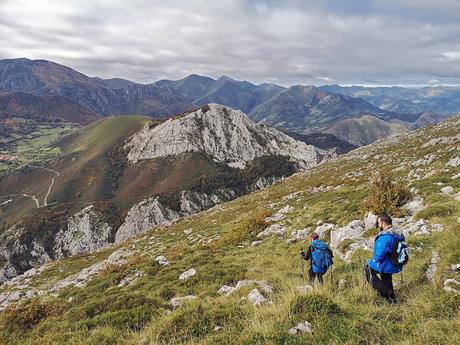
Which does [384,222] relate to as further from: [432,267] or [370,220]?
[370,220]

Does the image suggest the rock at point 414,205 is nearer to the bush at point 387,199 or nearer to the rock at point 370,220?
the bush at point 387,199

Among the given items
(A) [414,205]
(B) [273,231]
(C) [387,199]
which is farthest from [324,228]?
(B) [273,231]

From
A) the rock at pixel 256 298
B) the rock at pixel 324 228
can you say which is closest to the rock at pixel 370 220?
the rock at pixel 324 228

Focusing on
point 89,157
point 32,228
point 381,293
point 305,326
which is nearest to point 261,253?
point 381,293

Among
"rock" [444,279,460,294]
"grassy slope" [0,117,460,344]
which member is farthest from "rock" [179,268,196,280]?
"rock" [444,279,460,294]

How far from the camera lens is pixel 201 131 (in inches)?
6629

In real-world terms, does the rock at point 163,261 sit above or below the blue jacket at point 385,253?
below

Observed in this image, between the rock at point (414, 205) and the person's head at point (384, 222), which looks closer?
the person's head at point (384, 222)

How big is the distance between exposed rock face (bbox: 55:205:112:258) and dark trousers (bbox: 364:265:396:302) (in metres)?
114

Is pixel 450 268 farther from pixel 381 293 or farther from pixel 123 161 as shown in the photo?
pixel 123 161

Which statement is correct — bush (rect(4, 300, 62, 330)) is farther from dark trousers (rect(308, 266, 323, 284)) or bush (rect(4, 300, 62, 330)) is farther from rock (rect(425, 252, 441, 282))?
rock (rect(425, 252, 441, 282))

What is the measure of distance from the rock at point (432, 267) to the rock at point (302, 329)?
4.72 m

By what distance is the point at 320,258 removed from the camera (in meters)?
13.0

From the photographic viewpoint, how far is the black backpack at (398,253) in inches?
394
